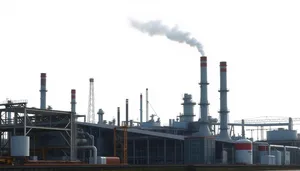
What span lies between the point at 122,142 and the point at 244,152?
883 inches

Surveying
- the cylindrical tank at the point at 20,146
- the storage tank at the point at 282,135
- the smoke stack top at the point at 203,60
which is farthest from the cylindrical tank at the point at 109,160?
the storage tank at the point at 282,135

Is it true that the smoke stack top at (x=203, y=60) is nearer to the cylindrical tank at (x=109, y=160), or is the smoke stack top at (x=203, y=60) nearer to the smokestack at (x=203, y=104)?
the smokestack at (x=203, y=104)

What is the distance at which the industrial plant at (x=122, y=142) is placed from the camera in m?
80.6

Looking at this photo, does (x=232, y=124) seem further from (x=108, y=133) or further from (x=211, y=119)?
(x=108, y=133)

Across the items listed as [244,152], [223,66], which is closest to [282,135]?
[223,66]

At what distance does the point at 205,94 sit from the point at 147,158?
20.6 meters

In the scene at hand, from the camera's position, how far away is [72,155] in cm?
8369

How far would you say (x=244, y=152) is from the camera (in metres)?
108

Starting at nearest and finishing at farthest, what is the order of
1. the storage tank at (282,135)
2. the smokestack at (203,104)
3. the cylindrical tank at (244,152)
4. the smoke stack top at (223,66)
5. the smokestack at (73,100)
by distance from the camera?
the cylindrical tank at (244,152)
the smokestack at (203,104)
the smoke stack top at (223,66)
the smokestack at (73,100)
the storage tank at (282,135)

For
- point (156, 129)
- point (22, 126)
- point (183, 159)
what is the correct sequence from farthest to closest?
point (156, 129)
point (183, 159)
point (22, 126)

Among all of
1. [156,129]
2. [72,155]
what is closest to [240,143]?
[156,129]

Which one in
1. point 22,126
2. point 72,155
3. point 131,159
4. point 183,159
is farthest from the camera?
point 131,159

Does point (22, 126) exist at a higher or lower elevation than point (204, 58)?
lower

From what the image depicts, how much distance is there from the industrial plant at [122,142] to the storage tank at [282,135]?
9.12m
